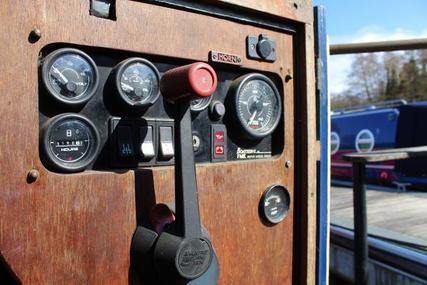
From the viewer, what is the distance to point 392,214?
3.88 m

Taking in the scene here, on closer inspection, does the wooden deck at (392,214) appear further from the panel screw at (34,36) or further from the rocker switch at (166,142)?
the panel screw at (34,36)

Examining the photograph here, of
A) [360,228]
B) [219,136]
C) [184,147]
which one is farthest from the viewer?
[360,228]

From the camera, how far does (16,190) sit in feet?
3.23

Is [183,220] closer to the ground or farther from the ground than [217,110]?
closer to the ground

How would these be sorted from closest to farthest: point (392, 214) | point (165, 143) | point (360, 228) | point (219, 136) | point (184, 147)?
point (184, 147) → point (165, 143) → point (219, 136) → point (360, 228) → point (392, 214)

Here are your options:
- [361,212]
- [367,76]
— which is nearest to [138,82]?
[361,212]

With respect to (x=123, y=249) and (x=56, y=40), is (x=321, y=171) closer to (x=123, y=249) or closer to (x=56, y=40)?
(x=123, y=249)

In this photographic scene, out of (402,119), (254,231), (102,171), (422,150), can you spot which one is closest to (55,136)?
(102,171)

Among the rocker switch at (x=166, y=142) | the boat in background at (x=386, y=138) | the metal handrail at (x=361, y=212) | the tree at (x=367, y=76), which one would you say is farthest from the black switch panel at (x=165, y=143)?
the tree at (x=367, y=76)

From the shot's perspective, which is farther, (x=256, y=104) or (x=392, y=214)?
(x=392, y=214)

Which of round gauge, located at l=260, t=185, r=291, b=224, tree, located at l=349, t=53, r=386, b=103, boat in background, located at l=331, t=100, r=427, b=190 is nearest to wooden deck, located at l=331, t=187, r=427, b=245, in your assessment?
boat in background, located at l=331, t=100, r=427, b=190

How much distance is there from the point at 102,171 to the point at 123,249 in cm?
19

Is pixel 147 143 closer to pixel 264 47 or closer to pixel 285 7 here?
pixel 264 47

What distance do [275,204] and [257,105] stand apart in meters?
0.30
